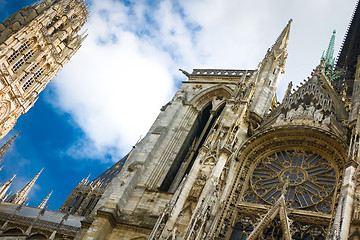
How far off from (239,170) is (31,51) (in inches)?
1004

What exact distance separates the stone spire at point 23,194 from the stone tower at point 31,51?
5568 millimetres

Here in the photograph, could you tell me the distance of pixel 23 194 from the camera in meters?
33.4

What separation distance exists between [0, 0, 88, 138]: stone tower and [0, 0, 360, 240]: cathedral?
12228mm

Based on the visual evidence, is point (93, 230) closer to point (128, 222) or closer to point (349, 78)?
point (128, 222)

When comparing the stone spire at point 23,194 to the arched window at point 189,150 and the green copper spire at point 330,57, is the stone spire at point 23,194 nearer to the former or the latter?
the arched window at point 189,150

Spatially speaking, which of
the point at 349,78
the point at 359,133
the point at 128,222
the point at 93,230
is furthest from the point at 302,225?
the point at 349,78

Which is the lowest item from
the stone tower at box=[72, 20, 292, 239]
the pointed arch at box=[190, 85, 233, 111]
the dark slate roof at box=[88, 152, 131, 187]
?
the stone tower at box=[72, 20, 292, 239]

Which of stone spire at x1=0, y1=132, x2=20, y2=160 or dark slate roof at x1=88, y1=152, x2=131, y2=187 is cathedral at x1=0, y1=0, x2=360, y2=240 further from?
stone spire at x1=0, y1=132, x2=20, y2=160

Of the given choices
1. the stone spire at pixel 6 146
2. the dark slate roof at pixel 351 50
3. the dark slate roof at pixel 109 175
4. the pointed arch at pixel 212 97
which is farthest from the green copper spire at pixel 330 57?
the stone spire at pixel 6 146

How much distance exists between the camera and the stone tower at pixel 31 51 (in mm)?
30062

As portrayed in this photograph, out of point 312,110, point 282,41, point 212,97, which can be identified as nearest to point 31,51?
point 212,97

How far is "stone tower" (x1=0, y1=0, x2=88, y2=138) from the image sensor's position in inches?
1184

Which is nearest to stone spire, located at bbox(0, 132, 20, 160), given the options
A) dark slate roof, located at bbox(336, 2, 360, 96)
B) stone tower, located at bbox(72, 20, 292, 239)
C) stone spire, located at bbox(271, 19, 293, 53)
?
stone tower, located at bbox(72, 20, 292, 239)

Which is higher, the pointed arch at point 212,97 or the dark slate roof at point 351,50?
the dark slate roof at point 351,50
